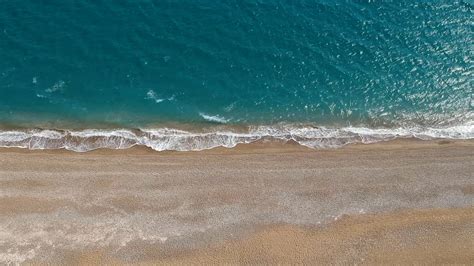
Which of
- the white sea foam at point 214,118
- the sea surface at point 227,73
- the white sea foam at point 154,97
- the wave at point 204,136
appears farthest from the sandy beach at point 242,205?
the white sea foam at point 154,97

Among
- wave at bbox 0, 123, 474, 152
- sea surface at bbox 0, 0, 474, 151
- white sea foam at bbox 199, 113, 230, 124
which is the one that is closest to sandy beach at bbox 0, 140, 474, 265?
wave at bbox 0, 123, 474, 152

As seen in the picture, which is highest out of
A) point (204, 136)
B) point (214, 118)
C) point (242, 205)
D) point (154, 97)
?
point (154, 97)

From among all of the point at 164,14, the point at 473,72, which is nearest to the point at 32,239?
the point at 164,14

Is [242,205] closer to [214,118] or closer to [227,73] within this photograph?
[214,118]

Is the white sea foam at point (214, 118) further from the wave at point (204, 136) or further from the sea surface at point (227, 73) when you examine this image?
the wave at point (204, 136)

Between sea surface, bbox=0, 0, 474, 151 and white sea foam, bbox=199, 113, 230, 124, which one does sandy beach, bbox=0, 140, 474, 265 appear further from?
white sea foam, bbox=199, 113, 230, 124

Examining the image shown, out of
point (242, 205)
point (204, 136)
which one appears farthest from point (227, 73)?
point (242, 205)

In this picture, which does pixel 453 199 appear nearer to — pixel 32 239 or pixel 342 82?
pixel 342 82
